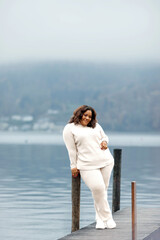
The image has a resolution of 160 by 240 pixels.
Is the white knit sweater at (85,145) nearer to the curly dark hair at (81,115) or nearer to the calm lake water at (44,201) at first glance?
the curly dark hair at (81,115)

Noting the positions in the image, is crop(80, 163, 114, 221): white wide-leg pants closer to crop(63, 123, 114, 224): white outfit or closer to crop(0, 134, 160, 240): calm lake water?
crop(63, 123, 114, 224): white outfit

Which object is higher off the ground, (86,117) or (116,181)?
(86,117)

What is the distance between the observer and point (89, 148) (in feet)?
33.2

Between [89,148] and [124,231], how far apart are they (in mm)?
1350

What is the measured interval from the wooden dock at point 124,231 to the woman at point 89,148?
481 millimetres

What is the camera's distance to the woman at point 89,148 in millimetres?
10102

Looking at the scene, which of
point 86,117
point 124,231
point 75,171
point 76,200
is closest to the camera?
point 86,117

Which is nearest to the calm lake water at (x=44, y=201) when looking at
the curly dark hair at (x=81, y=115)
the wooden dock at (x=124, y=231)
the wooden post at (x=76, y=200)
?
the wooden post at (x=76, y=200)

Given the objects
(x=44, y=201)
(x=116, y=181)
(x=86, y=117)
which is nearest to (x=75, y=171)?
(x=86, y=117)

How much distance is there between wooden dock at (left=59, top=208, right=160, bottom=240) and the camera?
32.6 feet

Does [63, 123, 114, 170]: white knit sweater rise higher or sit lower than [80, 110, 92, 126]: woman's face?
lower

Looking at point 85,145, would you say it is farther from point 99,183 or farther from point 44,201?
point 44,201

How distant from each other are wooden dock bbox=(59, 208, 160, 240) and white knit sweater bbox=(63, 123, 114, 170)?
926 mm

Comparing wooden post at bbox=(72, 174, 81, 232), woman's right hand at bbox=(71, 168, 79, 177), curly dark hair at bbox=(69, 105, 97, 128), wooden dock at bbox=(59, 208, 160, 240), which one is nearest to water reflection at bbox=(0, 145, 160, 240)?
wooden post at bbox=(72, 174, 81, 232)
